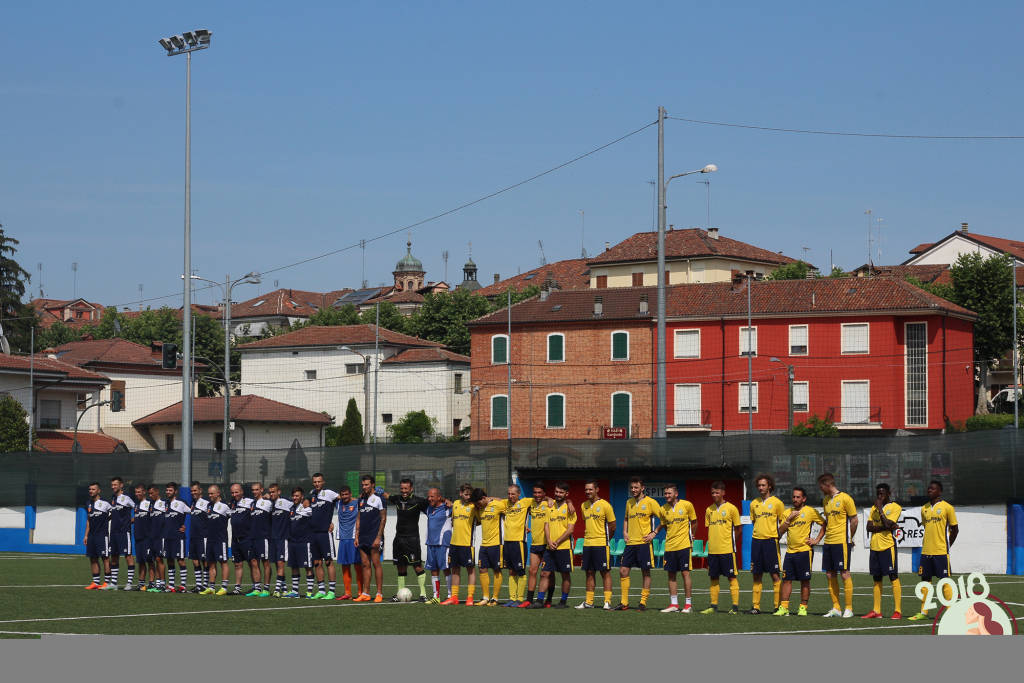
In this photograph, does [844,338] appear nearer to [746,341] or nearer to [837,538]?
[746,341]

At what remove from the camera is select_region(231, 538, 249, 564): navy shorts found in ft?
73.3

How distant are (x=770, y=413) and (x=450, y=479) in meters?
38.4

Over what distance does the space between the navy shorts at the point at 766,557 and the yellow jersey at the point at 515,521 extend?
10.9ft

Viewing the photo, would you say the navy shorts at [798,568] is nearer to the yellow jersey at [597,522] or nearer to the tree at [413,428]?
the yellow jersey at [597,522]

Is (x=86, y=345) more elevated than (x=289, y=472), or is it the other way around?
(x=86, y=345)

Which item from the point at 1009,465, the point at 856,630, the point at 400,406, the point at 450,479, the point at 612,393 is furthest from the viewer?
the point at 400,406

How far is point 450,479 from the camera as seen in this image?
32.2 metres

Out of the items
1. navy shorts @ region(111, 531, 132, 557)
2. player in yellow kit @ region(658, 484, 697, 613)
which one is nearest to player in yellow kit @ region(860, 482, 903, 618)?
player in yellow kit @ region(658, 484, 697, 613)

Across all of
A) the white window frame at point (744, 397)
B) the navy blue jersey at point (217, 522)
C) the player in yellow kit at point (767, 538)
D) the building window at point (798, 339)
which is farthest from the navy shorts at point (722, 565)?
the building window at point (798, 339)

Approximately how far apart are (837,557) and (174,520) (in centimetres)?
1102

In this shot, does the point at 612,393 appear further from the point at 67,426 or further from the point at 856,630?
the point at 856,630

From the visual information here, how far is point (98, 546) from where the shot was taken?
23766mm

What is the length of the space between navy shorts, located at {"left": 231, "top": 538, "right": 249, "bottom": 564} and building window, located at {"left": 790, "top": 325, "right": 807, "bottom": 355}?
50217 mm
